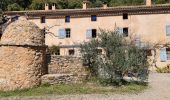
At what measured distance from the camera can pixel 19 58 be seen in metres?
19.3

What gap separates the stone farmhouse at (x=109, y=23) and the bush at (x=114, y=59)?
1908 cm

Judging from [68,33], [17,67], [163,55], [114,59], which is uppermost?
[68,33]

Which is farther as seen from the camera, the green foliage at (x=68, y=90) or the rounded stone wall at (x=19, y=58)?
the rounded stone wall at (x=19, y=58)

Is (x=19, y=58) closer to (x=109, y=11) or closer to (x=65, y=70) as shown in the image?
(x=65, y=70)

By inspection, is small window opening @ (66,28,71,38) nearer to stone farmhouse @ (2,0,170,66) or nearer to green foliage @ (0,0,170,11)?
stone farmhouse @ (2,0,170,66)

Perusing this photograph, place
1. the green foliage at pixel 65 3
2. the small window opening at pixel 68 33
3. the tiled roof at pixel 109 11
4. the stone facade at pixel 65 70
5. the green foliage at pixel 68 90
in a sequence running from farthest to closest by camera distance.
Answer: the green foliage at pixel 65 3
the small window opening at pixel 68 33
the tiled roof at pixel 109 11
the stone facade at pixel 65 70
the green foliage at pixel 68 90

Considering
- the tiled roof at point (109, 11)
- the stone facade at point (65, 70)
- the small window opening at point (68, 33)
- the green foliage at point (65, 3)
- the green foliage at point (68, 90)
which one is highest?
the green foliage at point (65, 3)

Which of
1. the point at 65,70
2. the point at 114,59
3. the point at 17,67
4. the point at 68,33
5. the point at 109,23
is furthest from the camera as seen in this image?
the point at 68,33

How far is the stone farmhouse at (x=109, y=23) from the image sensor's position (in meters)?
44.0

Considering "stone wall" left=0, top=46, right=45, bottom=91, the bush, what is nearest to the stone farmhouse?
the bush

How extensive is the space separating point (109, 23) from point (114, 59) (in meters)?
24.7

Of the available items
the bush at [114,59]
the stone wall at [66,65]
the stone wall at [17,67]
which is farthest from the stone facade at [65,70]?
the stone wall at [17,67]

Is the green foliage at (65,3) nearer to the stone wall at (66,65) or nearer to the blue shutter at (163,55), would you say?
the blue shutter at (163,55)

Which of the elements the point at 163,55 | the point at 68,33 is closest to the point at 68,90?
the point at 163,55
